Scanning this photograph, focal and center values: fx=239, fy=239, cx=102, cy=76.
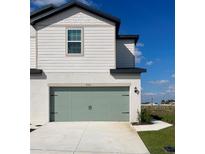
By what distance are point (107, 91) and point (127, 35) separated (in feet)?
13.4

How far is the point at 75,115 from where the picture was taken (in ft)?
43.6

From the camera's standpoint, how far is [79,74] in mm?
13289

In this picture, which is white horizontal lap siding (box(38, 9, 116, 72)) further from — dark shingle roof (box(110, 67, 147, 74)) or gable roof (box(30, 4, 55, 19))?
gable roof (box(30, 4, 55, 19))

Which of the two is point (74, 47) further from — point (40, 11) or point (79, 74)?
point (40, 11)

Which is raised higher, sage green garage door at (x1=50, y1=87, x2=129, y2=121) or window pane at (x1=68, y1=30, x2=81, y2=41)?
window pane at (x1=68, y1=30, x2=81, y2=41)

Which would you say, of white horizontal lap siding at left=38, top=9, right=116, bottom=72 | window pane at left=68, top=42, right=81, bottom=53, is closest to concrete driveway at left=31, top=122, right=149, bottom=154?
white horizontal lap siding at left=38, top=9, right=116, bottom=72

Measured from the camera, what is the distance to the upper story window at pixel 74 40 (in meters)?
13.4

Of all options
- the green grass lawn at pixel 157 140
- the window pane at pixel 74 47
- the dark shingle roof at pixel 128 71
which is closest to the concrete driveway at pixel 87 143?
the green grass lawn at pixel 157 140

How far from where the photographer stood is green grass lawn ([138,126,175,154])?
7.15 meters

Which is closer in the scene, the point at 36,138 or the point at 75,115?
the point at 36,138

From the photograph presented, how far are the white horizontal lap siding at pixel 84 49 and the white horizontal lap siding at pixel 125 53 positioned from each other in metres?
1.97
